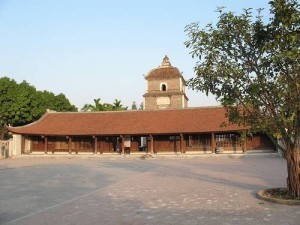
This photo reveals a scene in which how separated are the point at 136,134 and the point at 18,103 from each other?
19289 mm

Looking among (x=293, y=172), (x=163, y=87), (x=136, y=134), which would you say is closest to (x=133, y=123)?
(x=136, y=134)

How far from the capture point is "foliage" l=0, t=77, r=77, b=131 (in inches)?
1688

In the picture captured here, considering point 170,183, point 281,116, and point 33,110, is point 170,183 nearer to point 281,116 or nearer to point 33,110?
point 281,116

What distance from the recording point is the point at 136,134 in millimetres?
31484

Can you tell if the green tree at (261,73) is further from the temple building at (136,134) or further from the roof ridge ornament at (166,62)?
the roof ridge ornament at (166,62)

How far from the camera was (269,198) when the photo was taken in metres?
9.69

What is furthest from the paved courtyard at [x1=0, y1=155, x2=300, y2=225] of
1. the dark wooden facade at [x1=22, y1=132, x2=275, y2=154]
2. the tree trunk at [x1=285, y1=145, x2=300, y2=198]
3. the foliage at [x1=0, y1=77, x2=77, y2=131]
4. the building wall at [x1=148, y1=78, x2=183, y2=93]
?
the foliage at [x1=0, y1=77, x2=77, y2=131]

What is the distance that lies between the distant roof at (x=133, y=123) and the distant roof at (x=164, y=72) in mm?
9959

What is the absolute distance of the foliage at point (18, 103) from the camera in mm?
42875

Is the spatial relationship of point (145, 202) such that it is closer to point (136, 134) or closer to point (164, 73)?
point (136, 134)

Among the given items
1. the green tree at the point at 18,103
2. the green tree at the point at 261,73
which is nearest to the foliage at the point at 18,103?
the green tree at the point at 18,103

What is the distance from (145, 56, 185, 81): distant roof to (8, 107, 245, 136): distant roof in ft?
32.7

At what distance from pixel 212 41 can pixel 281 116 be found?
9.84 feet

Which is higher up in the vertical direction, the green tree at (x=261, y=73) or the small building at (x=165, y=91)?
the small building at (x=165, y=91)
